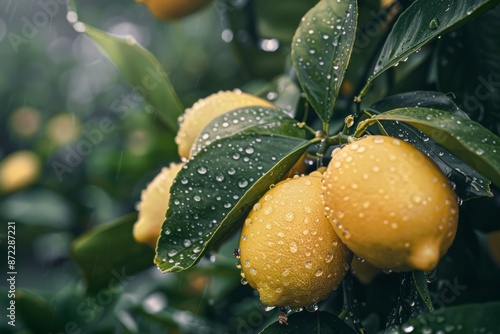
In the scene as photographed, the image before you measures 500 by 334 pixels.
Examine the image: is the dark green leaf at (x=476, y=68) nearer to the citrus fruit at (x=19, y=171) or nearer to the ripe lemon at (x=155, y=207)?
the ripe lemon at (x=155, y=207)

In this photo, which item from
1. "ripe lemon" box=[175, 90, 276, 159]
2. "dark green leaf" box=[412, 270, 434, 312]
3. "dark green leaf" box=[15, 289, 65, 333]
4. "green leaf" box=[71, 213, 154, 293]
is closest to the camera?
"dark green leaf" box=[412, 270, 434, 312]

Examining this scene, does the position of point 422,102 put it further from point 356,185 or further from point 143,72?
point 143,72

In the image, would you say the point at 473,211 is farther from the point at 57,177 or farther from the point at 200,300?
the point at 57,177

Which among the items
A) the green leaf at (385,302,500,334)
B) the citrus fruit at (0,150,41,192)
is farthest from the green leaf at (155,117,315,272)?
the citrus fruit at (0,150,41,192)

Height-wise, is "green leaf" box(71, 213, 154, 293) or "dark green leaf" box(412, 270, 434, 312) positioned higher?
"dark green leaf" box(412, 270, 434, 312)

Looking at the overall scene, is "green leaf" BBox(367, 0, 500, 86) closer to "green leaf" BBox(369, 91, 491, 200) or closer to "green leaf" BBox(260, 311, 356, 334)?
"green leaf" BBox(369, 91, 491, 200)

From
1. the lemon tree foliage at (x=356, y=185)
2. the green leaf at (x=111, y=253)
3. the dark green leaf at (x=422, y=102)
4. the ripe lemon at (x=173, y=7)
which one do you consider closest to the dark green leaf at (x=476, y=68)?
the lemon tree foliage at (x=356, y=185)

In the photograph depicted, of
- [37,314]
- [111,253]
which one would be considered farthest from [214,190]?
[37,314]
